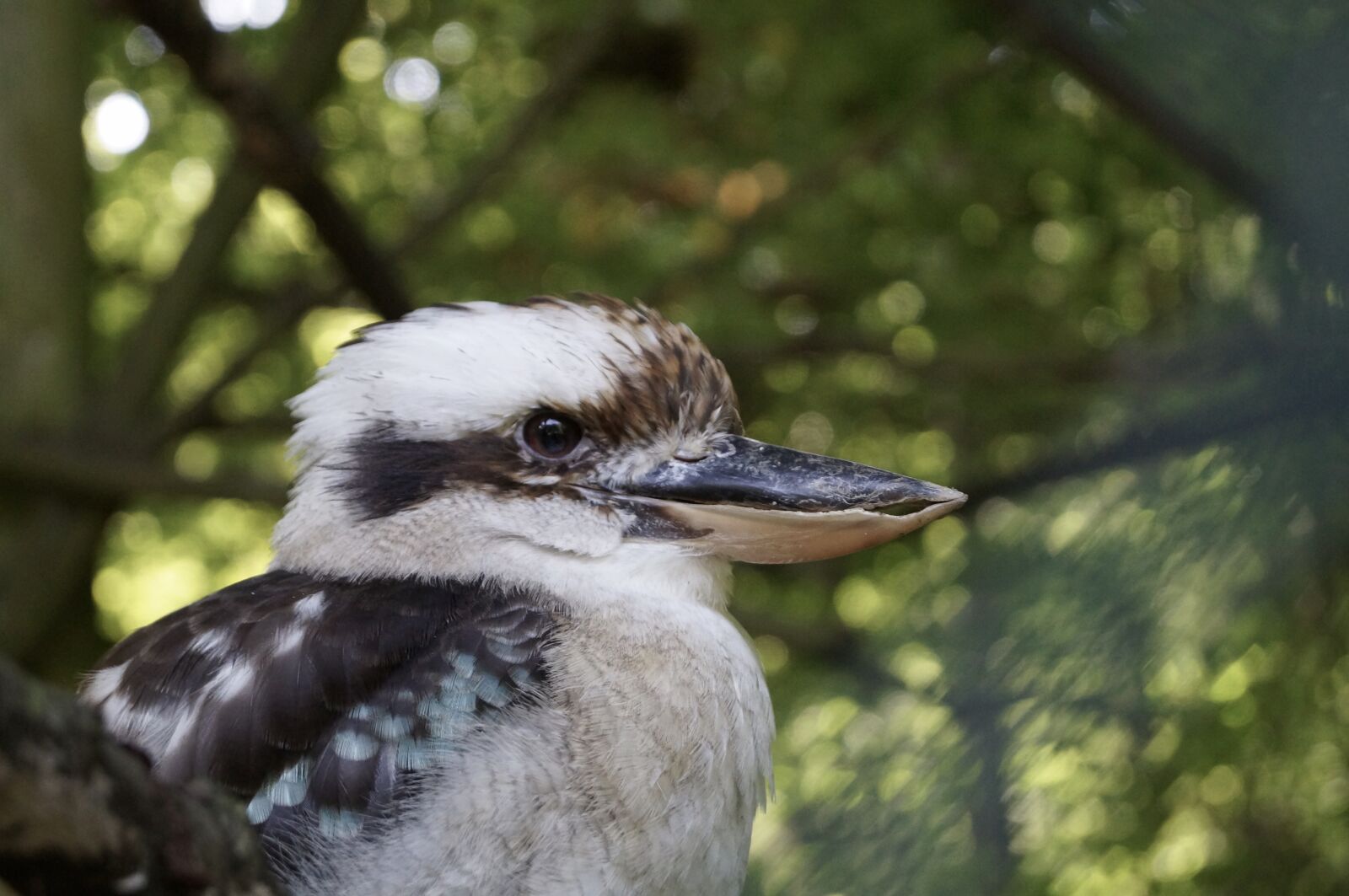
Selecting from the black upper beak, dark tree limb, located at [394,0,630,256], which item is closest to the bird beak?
the black upper beak

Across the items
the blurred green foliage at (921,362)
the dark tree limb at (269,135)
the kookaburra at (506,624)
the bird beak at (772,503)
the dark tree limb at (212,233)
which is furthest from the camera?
the dark tree limb at (212,233)

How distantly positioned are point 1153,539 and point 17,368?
306 centimetres

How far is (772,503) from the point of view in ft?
4.64

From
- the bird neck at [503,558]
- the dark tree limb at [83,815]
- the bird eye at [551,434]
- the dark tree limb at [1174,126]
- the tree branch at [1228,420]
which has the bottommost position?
the bird neck at [503,558]

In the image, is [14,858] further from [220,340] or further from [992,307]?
[220,340]

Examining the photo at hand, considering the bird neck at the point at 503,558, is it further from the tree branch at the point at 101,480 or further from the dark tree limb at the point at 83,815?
the tree branch at the point at 101,480

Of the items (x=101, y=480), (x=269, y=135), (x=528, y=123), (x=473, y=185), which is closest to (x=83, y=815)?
(x=269, y=135)

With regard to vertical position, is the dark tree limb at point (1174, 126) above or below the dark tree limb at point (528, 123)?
above

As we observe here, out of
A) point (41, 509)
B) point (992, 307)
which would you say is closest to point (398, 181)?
point (41, 509)

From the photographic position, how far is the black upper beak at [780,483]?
52.8 inches

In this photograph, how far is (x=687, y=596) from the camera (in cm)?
145

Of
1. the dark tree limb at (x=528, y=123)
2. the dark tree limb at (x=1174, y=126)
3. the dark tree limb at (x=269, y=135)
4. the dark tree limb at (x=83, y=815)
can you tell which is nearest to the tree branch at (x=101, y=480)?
the dark tree limb at (x=528, y=123)

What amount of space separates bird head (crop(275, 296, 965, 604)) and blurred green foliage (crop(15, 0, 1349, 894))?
0.77 feet

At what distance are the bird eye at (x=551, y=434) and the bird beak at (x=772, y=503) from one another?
9 centimetres
